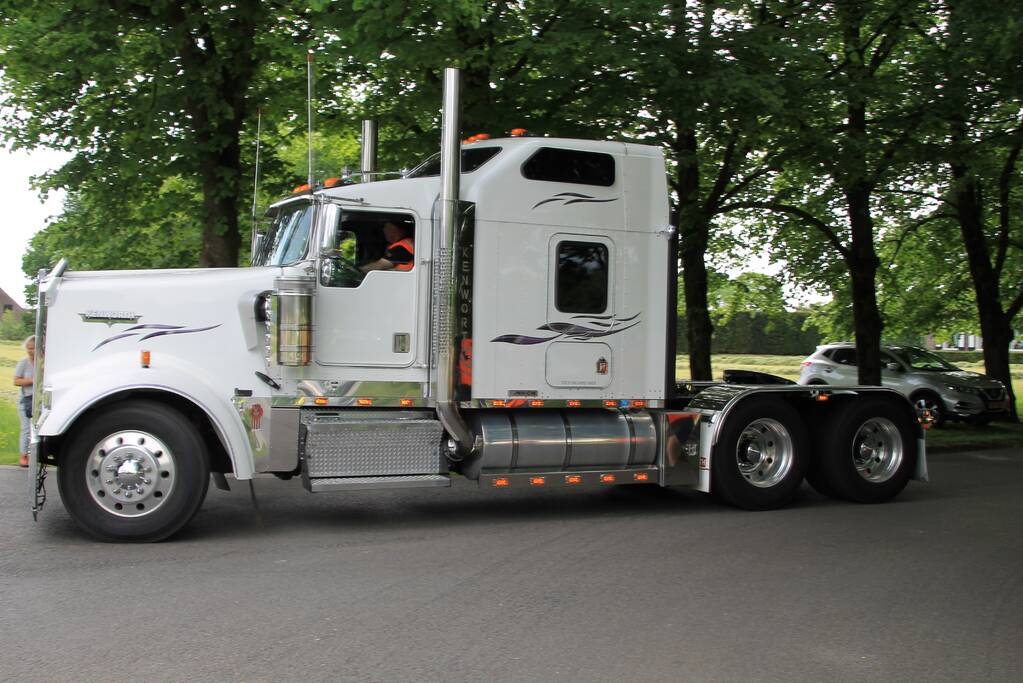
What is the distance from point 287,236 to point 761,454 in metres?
5.23

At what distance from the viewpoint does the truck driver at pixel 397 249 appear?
9.00 m

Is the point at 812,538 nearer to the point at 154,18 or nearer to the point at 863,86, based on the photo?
the point at 863,86

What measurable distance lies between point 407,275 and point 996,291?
18.1 metres

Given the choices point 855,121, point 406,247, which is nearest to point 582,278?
point 406,247

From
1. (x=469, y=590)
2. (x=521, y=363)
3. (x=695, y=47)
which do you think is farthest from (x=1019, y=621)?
(x=695, y=47)

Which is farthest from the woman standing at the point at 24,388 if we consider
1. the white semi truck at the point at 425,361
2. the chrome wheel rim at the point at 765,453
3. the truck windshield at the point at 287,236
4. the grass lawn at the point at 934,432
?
the chrome wheel rim at the point at 765,453

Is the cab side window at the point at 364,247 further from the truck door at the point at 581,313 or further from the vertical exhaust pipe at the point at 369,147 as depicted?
the vertical exhaust pipe at the point at 369,147

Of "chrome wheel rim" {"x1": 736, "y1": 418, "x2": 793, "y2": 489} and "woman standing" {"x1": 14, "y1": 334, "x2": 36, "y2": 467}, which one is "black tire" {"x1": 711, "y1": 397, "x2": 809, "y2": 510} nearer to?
"chrome wheel rim" {"x1": 736, "y1": 418, "x2": 793, "y2": 489}

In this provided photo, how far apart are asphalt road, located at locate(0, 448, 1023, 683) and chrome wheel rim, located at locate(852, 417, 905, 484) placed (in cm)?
72

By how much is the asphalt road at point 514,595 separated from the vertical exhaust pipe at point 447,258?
1.20 m

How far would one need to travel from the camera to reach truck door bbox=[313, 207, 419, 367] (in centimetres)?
871

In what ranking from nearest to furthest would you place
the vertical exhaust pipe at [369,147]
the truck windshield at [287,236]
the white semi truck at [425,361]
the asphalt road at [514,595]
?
the asphalt road at [514,595], the white semi truck at [425,361], the truck windshield at [287,236], the vertical exhaust pipe at [369,147]

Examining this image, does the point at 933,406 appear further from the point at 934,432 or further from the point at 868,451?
the point at 868,451

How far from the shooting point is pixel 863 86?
14.5m
